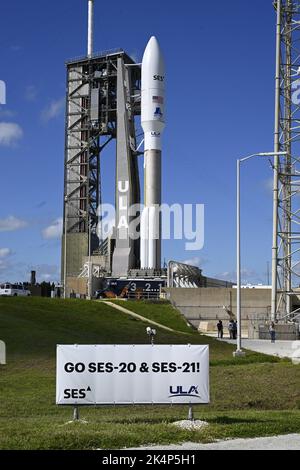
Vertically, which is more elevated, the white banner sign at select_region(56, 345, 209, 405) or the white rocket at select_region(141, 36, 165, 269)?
the white rocket at select_region(141, 36, 165, 269)

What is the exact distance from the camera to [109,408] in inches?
781

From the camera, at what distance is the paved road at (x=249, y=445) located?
1208cm

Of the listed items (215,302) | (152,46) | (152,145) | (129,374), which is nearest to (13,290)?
(152,145)

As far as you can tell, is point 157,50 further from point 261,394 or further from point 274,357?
point 261,394

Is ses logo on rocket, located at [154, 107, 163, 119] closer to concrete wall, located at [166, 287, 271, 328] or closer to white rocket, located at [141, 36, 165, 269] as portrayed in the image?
white rocket, located at [141, 36, 165, 269]

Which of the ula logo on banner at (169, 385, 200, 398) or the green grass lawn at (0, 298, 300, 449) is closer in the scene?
the green grass lawn at (0, 298, 300, 449)

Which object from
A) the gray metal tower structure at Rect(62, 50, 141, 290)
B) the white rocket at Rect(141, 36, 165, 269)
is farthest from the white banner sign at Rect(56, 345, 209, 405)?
the gray metal tower structure at Rect(62, 50, 141, 290)

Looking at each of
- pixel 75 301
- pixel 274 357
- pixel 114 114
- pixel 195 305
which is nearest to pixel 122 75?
pixel 114 114

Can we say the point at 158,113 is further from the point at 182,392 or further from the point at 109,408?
the point at 182,392

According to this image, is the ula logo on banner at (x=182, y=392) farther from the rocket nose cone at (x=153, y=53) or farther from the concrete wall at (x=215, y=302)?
the rocket nose cone at (x=153, y=53)

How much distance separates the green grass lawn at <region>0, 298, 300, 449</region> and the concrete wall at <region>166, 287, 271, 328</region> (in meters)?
22.2

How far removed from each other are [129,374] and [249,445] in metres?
3.22

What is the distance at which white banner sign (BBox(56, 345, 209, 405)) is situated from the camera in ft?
47.6

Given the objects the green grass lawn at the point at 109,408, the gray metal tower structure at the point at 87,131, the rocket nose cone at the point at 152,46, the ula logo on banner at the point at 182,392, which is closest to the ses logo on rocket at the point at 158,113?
the rocket nose cone at the point at 152,46
